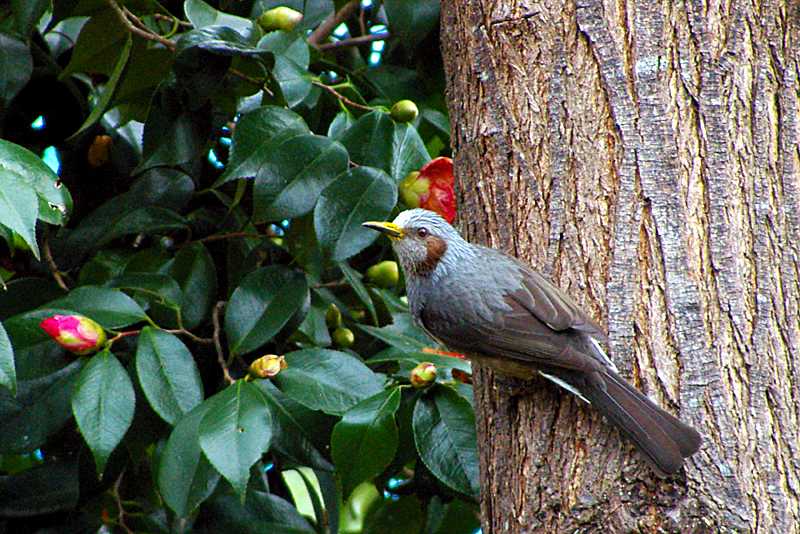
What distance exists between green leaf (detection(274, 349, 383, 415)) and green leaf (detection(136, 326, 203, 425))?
248 mm

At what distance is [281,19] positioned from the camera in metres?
3.51

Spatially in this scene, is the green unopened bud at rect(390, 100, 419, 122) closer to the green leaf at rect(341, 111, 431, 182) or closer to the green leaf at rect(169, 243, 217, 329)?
the green leaf at rect(341, 111, 431, 182)

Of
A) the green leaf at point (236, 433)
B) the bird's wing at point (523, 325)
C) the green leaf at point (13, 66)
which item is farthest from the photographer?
the green leaf at point (13, 66)

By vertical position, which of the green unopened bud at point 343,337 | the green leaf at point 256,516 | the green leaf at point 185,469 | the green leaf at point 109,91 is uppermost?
the green leaf at point 109,91

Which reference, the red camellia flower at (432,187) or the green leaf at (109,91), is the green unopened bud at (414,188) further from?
the green leaf at (109,91)

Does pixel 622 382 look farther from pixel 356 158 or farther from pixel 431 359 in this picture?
pixel 356 158

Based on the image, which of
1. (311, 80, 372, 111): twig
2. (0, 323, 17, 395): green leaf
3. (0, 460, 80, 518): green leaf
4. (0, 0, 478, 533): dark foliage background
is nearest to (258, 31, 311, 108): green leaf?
(0, 0, 478, 533): dark foliage background

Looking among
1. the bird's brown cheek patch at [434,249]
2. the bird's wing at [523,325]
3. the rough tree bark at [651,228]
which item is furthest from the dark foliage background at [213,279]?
the rough tree bark at [651,228]

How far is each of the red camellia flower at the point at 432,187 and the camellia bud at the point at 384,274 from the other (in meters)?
0.36

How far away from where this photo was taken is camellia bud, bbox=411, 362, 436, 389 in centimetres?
309

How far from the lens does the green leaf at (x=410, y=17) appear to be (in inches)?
143

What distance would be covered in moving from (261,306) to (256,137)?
50 cm

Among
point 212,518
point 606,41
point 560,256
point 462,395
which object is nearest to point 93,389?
point 212,518

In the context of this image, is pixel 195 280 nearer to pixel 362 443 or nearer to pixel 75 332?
pixel 75 332
